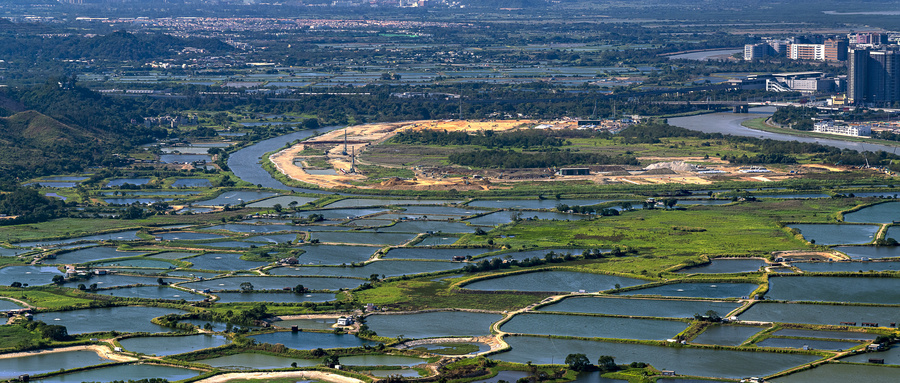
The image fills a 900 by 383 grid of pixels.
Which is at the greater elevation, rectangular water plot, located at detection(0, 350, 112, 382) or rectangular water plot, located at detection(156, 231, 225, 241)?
rectangular water plot, located at detection(0, 350, 112, 382)

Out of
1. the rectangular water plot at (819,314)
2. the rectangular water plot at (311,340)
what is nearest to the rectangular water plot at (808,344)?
the rectangular water plot at (819,314)

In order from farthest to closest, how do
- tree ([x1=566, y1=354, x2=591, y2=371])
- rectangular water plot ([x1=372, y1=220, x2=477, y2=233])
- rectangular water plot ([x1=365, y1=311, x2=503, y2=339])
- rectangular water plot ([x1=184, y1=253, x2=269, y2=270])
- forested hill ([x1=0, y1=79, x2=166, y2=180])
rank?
forested hill ([x1=0, y1=79, x2=166, y2=180])
rectangular water plot ([x1=372, y1=220, x2=477, y2=233])
rectangular water plot ([x1=184, y1=253, x2=269, y2=270])
rectangular water plot ([x1=365, y1=311, x2=503, y2=339])
tree ([x1=566, y1=354, x2=591, y2=371])

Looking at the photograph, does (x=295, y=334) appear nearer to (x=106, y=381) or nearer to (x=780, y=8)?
(x=106, y=381)

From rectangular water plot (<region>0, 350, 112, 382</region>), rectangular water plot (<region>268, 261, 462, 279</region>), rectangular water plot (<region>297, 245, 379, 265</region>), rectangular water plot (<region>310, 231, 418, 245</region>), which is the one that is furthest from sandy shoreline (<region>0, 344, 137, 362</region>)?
rectangular water plot (<region>310, 231, 418, 245</region>)

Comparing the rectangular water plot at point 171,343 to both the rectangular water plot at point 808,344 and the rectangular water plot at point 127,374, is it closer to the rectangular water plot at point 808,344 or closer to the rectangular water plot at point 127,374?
the rectangular water plot at point 127,374

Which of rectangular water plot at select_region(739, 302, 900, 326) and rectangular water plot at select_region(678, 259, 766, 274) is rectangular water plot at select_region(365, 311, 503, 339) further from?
rectangular water plot at select_region(678, 259, 766, 274)

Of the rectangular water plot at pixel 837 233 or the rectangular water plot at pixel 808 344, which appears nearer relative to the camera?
the rectangular water plot at pixel 808 344

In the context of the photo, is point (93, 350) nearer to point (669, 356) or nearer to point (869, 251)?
point (669, 356)
